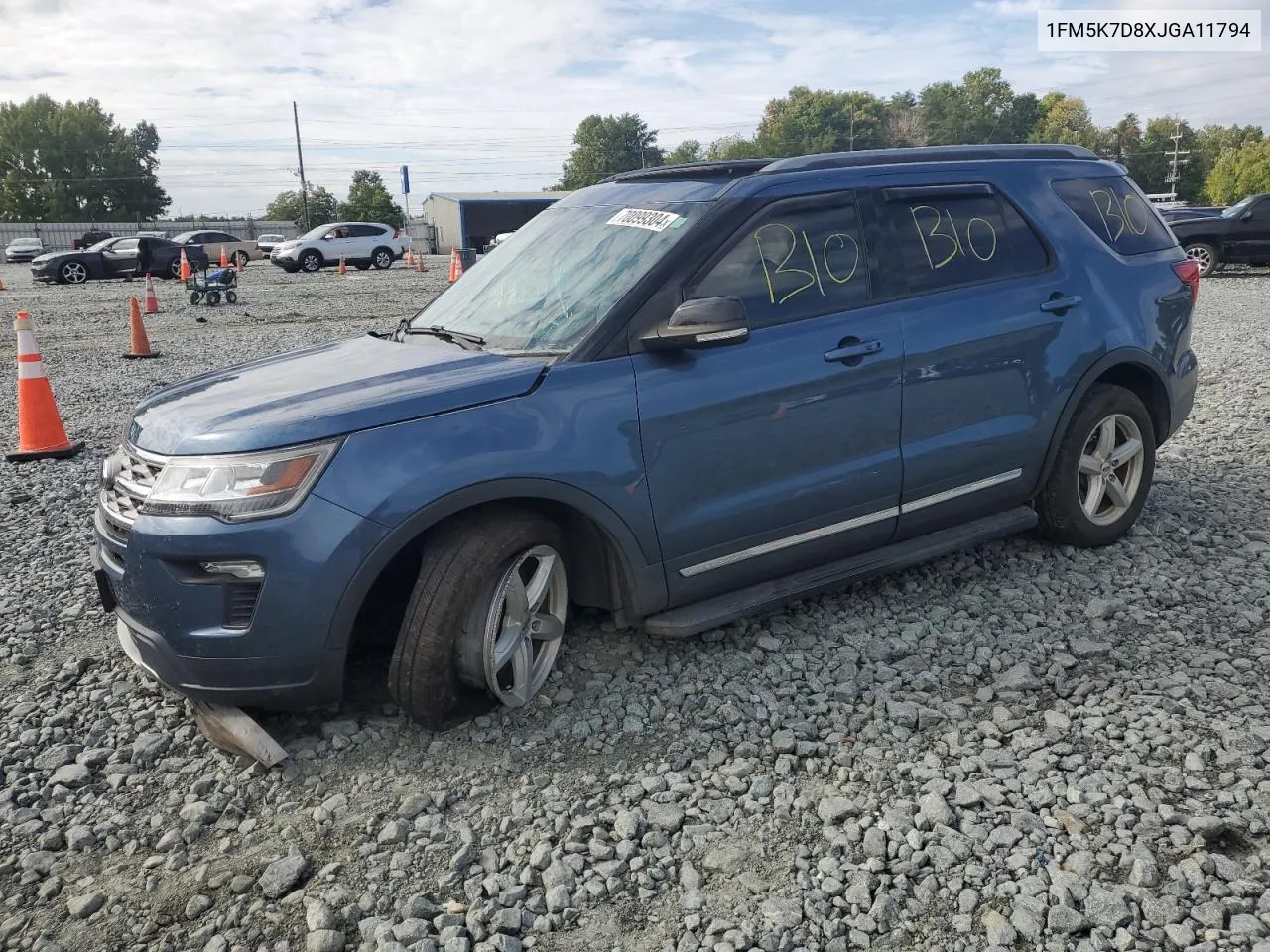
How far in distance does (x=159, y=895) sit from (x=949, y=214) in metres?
3.79

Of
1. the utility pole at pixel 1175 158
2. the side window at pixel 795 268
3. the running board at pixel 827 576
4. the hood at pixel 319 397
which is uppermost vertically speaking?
the utility pole at pixel 1175 158

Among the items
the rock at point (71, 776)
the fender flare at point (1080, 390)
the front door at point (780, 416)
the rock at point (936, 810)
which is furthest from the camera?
the fender flare at point (1080, 390)

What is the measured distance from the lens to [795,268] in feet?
12.6

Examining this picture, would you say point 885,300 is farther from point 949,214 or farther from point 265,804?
point 265,804

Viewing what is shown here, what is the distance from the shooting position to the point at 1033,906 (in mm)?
2465

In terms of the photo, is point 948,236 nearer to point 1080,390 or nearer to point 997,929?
point 1080,390

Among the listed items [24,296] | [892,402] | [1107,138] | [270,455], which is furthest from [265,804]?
A: [1107,138]

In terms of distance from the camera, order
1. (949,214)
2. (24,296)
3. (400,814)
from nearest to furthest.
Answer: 1. (400,814)
2. (949,214)
3. (24,296)

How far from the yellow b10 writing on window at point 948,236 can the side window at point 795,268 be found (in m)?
0.35

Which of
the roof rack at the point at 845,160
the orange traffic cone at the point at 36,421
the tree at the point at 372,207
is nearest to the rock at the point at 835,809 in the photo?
the roof rack at the point at 845,160

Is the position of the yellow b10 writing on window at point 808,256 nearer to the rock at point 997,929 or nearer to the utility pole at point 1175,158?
the rock at point 997,929

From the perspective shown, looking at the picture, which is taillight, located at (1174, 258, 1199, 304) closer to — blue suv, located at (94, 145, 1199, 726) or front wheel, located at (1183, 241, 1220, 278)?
blue suv, located at (94, 145, 1199, 726)

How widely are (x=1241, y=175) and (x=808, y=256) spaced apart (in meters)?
90.0

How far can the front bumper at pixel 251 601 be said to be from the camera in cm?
296
